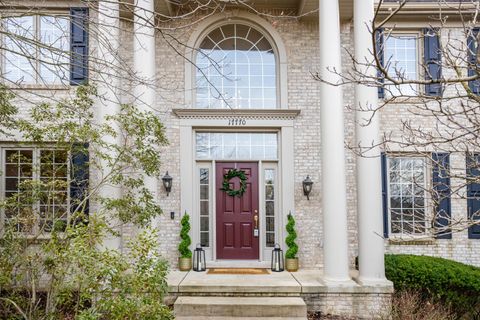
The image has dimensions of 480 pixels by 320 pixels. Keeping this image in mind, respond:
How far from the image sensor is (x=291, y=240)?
836cm

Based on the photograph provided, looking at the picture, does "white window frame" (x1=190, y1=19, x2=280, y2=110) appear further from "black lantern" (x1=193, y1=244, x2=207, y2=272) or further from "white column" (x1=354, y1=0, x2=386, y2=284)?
"black lantern" (x1=193, y1=244, x2=207, y2=272)

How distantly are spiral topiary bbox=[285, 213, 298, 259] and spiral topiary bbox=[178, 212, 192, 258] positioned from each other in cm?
206

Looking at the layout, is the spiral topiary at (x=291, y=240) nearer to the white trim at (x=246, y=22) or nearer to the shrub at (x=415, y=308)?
the shrub at (x=415, y=308)

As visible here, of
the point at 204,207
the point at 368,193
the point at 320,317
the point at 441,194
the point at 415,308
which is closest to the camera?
the point at 441,194

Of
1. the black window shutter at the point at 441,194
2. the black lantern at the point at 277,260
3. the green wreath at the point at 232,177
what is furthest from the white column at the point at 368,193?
the green wreath at the point at 232,177

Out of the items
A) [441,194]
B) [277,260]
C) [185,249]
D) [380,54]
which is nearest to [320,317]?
[277,260]

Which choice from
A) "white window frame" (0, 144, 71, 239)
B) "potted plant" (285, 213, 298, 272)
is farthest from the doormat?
"white window frame" (0, 144, 71, 239)

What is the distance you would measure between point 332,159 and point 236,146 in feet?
8.88

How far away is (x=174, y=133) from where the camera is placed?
8781mm

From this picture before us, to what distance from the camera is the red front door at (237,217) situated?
882 centimetres

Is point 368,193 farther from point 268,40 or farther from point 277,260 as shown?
point 268,40

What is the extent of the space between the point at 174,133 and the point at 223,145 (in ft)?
3.68

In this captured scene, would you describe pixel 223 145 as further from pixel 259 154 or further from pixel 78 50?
pixel 78 50

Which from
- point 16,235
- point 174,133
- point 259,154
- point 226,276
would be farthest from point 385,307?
point 16,235
